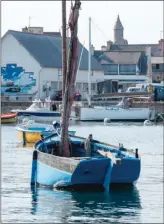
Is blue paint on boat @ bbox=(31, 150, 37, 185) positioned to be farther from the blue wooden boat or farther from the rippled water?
the rippled water

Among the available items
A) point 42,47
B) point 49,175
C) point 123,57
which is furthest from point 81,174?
point 123,57

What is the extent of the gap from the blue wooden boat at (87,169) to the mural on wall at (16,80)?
7292cm

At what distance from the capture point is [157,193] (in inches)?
1072

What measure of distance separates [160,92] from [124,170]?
240 ft

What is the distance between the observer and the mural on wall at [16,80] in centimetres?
10162

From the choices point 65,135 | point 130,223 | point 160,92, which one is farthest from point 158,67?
point 130,223

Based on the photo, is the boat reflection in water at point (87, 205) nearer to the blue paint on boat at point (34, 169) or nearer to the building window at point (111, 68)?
the blue paint on boat at point (34, 169)

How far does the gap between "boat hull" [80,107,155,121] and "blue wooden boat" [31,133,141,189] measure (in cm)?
5969

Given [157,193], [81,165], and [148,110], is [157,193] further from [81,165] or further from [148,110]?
[148,110]

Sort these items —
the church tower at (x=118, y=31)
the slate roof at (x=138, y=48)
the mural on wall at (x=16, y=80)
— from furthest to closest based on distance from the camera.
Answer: the church tower at (x=118, y=31), the slate roof at (x=138, y=48), the mural on wall at (x=16, y=80)

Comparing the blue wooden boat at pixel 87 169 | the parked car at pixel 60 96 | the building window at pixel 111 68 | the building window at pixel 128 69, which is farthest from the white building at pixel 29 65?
the blue wooden boat at pixel 87 169

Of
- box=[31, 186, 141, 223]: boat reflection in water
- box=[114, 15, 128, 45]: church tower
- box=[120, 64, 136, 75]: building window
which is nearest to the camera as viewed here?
box=[31, 186, 141, 223]: boat reflection in water

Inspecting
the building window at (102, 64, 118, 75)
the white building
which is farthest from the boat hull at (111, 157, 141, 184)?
the building window at (102, 64, 118, 75)

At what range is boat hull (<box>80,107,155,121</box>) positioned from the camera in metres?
88.9
